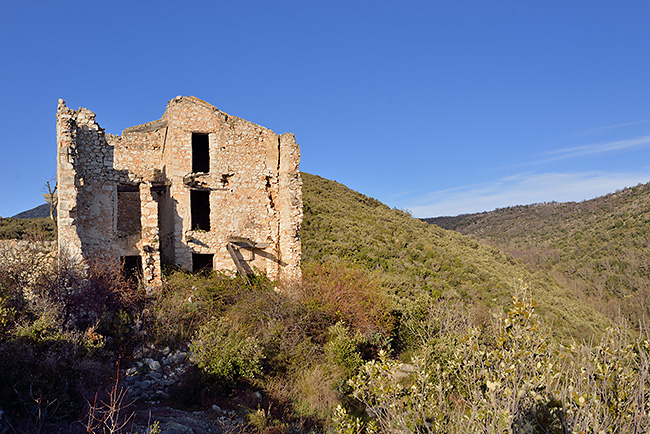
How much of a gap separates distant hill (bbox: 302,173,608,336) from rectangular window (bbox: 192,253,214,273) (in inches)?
302

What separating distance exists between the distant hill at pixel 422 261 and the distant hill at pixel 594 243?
353cm

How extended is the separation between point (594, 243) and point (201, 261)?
3759cm

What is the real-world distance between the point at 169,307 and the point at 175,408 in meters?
4.04

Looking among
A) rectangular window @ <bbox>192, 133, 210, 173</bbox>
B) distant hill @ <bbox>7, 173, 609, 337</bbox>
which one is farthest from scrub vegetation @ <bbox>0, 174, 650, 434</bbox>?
rectangular window @ <bbox>192, 133, 210, 173</bbox>

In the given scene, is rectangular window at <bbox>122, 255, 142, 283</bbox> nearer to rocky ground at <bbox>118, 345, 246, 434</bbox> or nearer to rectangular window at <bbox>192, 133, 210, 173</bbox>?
A: rocky ground at <bbox>118, 345, 246, 434</bbox>

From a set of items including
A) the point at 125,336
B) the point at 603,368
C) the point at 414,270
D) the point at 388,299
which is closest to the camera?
the point at 603,368

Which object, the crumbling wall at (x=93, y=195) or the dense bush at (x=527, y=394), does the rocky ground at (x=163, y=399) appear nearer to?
the crumbling wall at (x=93, y=195)

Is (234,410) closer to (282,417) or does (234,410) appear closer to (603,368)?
(282,417)

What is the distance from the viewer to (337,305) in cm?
1379

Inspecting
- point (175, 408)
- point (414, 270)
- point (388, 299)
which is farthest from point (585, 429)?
point (414, 270)

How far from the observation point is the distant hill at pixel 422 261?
2242 cm

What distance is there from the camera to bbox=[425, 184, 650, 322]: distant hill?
105ft

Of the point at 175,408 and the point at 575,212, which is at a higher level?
the point at 575,212

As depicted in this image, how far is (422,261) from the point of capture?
27.2 m
